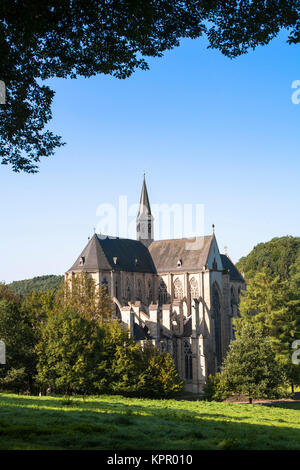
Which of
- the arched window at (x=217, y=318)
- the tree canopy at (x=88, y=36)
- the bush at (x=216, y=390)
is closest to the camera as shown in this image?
the tree canopy at (x=88, y=36)

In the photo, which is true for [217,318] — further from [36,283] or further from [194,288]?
[36,283]

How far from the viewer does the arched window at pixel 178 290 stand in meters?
64.1

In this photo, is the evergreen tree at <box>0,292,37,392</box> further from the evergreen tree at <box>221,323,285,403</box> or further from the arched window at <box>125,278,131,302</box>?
the arched window at <box>125,278,131,302</box>

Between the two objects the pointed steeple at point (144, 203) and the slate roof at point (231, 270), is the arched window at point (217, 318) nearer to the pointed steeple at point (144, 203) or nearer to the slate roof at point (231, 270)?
the slate roof at point (231, 270)

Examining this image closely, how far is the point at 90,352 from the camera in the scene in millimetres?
35656

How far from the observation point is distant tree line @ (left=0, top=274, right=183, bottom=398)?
112 feet

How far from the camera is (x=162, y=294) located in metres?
65.6

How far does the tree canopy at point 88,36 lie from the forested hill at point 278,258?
91731 millimetres

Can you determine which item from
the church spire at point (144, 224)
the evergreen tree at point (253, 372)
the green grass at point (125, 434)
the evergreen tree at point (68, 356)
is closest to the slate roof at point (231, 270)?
the church spire at point (144, 224)

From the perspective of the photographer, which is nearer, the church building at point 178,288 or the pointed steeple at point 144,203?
the church building at point 178,288

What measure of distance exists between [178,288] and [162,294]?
2.46 m

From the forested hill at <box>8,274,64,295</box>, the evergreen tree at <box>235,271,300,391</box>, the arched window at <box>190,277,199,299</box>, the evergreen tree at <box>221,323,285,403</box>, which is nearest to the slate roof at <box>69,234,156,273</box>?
the arched window at <box>190,277,199,299</box>

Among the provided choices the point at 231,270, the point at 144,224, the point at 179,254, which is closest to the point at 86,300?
the point at 179,254
